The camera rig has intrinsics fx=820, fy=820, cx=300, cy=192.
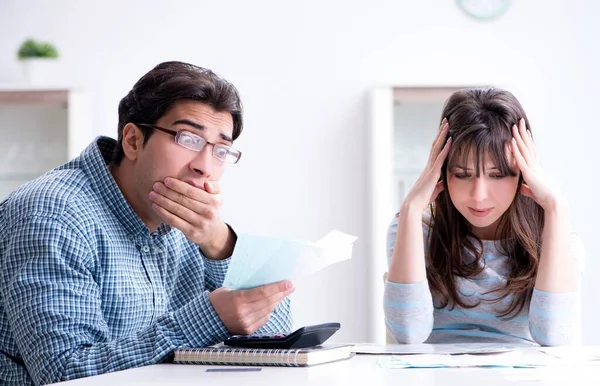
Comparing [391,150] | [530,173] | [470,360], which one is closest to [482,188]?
[530,173]

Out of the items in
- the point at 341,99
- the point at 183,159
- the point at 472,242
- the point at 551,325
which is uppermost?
the point at 341,99

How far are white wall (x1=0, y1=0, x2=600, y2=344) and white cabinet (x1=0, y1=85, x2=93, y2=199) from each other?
0.22 metres

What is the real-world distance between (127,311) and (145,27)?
2.64m

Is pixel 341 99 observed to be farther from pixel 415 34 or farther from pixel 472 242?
pixel 472 242

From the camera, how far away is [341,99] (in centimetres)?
382

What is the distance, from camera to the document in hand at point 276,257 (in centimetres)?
130

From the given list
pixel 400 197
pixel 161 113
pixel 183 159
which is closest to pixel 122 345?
pixel 183 159

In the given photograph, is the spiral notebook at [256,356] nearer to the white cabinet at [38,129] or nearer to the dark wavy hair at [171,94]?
the dark wavy hair at [171,94]

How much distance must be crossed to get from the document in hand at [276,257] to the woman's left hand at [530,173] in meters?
0.69

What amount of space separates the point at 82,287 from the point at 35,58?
2601mm

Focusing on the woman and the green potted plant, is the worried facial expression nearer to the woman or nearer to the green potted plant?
the woman

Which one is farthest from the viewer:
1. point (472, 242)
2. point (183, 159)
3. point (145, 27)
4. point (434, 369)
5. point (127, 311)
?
point (145, 27)

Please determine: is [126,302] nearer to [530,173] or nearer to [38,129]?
[530,173]

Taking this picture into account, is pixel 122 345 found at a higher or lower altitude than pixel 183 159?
lower
